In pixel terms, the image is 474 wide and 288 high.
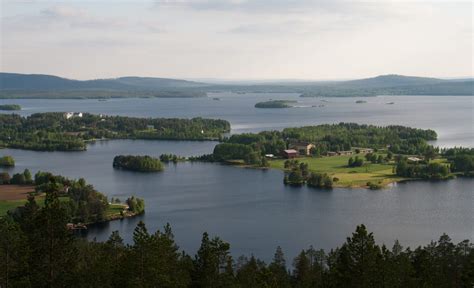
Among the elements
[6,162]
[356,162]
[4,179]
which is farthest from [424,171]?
[6,162]

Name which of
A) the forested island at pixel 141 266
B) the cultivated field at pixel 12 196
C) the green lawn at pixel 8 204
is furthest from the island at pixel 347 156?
the forested island at pixel 141 266

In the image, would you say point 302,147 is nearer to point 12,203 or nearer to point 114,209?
point 114,209

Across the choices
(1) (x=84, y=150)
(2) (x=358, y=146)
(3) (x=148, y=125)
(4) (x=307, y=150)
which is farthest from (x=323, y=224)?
(3) (x=148, y=125)

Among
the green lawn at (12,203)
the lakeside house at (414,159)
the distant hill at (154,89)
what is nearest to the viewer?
the green lawn at (12,203)

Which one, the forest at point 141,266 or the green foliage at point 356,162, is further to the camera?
the green foliage at point 356,162

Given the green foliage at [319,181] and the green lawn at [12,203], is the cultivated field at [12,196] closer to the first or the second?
the green lawn at [12,203]
